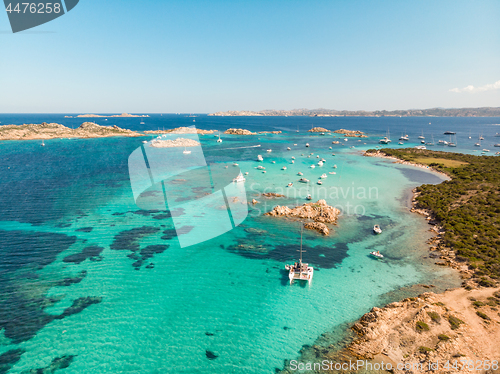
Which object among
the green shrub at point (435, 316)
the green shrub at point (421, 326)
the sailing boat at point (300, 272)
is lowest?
the sailing boat at point (300, 272)

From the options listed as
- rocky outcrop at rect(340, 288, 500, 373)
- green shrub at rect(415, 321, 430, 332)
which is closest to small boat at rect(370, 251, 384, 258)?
rocky outcrop at rect(340, 288, 500, 373)

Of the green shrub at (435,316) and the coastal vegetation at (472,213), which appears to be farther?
the coastal vegetation at (472,213)

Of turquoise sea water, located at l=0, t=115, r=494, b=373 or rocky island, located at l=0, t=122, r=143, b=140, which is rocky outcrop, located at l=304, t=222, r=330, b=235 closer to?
turquoise sea water, located at l=0, t=115, r=494, b=373

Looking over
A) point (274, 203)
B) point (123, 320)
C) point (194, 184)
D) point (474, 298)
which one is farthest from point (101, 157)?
point (474, 298)

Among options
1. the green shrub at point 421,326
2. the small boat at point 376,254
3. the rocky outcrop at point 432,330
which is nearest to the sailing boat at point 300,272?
the rocky outcrop at point 432,330

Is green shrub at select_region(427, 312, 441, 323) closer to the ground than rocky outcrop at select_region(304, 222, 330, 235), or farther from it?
farther from it

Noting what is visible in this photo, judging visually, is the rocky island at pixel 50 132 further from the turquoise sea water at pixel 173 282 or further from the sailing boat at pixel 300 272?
the sailing boat at pixel 300 272

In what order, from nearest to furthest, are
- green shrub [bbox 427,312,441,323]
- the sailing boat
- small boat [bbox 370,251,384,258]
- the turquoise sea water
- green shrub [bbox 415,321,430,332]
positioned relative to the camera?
the turquoise sea water → green shrub [bbox 415,321,430,332] → green shrub [bbox 427,312,441,323] → the sailing boat → small boat [bbox 370,251,384,258]
